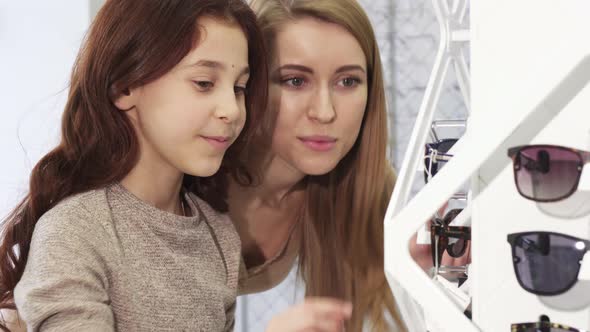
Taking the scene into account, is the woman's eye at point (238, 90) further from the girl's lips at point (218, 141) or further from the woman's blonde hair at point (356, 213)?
the woman's blonde hair at point (356, 213)

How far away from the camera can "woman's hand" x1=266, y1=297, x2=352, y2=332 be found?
49 cm

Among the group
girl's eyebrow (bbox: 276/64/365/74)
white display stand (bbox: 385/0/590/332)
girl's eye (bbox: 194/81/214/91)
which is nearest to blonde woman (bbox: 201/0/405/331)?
girl's eyebrow (bbox: 276/64/365/74)

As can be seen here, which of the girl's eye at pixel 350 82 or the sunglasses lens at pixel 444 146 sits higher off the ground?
the girl's eye at pixel 350 82

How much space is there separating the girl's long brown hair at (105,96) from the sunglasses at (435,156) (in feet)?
0.81

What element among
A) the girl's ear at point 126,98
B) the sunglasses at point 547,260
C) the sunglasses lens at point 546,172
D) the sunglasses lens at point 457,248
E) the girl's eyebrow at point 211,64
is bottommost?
the sunglasses lens at point 457,248

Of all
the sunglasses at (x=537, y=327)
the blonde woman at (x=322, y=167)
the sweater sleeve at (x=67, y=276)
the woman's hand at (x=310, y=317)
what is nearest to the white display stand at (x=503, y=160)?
the sunglasses at (x=537, y=327)

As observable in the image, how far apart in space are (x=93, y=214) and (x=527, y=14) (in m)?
0.44

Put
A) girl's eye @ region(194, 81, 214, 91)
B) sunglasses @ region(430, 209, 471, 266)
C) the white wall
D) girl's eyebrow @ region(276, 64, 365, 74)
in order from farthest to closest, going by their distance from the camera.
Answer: the white wall, girl's eyebrow @ region(276, 64, 365, 74), girl's eye @ region(194, 81, 214, 91), sunglasses @ region(430, 209, 471, 266)

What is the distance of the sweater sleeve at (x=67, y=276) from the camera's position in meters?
0.54

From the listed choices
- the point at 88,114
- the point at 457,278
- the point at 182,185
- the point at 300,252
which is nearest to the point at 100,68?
the point at 88,114

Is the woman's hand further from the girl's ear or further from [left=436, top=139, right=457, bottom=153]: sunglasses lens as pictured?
the girl's ear

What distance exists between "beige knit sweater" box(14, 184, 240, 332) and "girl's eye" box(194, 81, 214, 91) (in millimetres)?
131

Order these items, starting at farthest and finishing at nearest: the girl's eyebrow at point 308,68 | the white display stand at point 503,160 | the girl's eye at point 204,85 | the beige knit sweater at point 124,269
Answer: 1. the girl's eyebrow at point 308,68
2. the girl's eye at point 204,85
3. the beige knit sweater at point 124,269
4. the white display stand at point 503,160

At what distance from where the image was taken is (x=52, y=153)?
69cm
